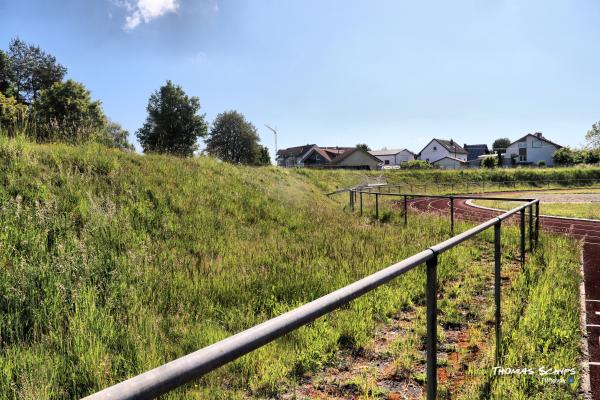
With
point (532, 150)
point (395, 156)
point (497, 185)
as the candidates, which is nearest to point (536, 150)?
point (532, 150)

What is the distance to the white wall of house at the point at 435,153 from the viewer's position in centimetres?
9469

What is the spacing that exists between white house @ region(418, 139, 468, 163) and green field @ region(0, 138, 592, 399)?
91.4 m

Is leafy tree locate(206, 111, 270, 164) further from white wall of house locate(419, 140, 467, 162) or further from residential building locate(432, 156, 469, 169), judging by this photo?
white wall of house locate(419, 140, 467, 162)

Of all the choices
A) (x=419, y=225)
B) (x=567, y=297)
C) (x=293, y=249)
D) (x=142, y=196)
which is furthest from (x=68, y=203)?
(x=419, y=225)

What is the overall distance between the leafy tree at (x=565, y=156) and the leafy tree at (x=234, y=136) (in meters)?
58.8

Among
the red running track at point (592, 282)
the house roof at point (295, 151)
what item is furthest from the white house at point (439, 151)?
the red running track at point (592, 282)

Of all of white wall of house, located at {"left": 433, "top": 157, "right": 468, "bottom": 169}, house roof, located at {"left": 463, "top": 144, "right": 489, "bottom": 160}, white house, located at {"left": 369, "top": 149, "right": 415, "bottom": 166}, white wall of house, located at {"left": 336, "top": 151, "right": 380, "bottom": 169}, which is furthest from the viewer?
house roof, located at {"left": 463, "top": 144, "right": 489, "bottom": 160}

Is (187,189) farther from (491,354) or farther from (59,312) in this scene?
(491,354)

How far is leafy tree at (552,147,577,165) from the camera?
71.6m

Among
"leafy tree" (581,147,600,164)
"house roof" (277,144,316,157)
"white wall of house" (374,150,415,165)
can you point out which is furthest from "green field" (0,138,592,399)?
"white wall of house" (374,150,415,165)

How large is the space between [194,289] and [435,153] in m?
99.8

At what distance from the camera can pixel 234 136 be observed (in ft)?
236

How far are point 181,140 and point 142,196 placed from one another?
54867 millimetres

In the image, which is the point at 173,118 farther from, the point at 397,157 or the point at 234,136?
the point at 397,157
